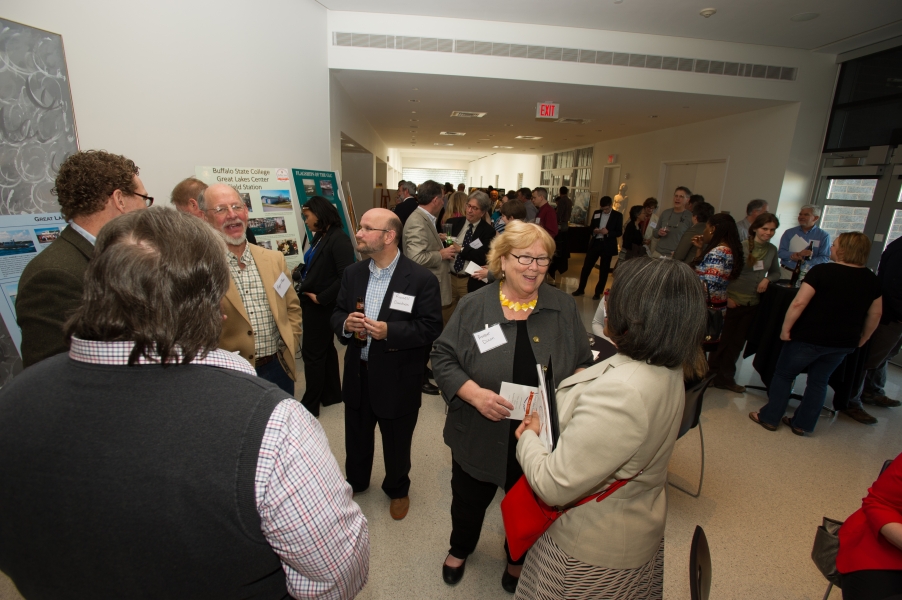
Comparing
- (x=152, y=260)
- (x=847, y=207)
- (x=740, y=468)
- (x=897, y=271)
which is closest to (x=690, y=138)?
(x=847, y=207)

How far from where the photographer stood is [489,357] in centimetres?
155

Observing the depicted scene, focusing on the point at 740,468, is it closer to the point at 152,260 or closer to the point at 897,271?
the point at 897,271

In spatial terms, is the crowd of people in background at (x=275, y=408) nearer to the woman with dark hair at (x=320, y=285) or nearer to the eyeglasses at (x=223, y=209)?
the eyeglasses at (x=223, y=209)

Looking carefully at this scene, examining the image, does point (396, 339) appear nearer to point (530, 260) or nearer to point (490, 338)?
point (490, 338)

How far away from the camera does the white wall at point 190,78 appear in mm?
2518

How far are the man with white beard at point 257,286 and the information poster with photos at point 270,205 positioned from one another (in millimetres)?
1690

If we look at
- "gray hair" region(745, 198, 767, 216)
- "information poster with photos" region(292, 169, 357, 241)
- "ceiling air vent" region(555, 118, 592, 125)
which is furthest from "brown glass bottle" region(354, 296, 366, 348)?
"ceiling air vent" region(555, 118, 592, 125)

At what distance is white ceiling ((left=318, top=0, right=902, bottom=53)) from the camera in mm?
4379

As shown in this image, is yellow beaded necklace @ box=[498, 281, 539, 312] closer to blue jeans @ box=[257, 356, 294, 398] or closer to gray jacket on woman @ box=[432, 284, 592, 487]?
gray jacket on woman @ box=[432, 284, 592, 487]

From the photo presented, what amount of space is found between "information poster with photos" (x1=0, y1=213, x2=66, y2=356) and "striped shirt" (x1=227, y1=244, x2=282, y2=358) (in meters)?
0.90

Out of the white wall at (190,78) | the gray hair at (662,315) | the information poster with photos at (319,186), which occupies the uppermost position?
the white wall at (190,78)

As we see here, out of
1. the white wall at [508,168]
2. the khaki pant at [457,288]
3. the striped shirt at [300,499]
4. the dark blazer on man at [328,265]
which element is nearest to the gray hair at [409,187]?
the khaki pant at [457,288]

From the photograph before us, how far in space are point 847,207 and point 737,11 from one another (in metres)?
3.31

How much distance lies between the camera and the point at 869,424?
3.42 meters
